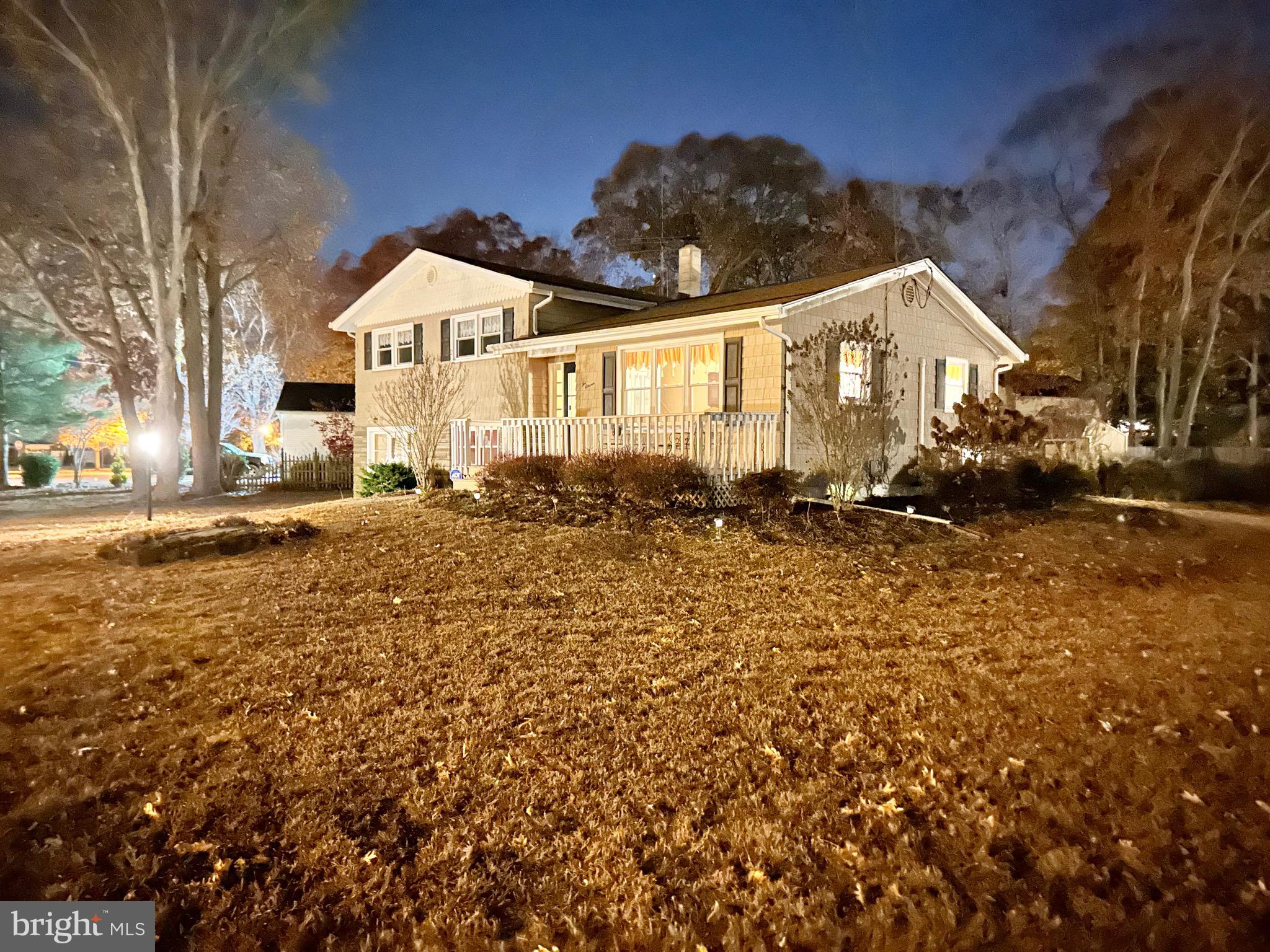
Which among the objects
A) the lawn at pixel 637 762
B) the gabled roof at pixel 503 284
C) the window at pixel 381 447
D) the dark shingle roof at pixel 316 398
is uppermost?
the gabled roof at pixel 503 284

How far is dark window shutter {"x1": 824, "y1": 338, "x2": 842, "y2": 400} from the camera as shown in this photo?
44.0ft

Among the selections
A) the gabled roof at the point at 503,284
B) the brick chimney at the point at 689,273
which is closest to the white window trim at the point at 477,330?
the gabled roof at the point at 503,284

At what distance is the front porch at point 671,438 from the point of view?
11.7 m

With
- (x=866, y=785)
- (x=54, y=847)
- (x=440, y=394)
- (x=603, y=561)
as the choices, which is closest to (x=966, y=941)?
(x=866, y=785)

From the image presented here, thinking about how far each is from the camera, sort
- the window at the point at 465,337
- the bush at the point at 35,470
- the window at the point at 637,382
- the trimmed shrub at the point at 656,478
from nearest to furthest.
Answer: the trimmed shrub at the point at 656,478 → the window at the point at 637,382 → the window at the point at 465,337 → the bush at the point at 35,470

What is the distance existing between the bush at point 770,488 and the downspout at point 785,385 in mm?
2011

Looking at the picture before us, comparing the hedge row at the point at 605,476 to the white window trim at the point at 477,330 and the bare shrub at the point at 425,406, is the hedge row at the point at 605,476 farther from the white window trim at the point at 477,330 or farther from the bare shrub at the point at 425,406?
the white window trim at the point at 477,330

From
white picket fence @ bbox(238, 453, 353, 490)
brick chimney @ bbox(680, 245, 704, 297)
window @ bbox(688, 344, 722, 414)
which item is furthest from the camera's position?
white picket fence @ bbox(238, 453, 353, 490)

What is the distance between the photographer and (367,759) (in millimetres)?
4039

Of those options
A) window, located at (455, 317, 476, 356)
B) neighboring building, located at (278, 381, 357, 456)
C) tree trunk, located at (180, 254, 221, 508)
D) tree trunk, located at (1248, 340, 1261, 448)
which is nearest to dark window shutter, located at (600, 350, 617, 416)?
window, located at (455, 317, 476, 356)

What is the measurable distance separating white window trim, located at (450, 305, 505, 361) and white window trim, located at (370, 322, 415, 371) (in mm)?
1390

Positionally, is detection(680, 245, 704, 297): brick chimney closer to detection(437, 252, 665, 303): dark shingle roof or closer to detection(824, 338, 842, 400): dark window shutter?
detection(437, 252, 665, 303): dark shingle roof

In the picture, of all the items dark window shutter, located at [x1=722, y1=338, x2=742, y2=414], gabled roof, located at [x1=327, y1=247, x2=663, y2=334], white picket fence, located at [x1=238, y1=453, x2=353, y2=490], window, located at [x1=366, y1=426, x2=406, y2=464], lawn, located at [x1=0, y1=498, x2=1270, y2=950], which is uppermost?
gabled roof, located at [x1=327, y1=247, x2=663, y2=334]

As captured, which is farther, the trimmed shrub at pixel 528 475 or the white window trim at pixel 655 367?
the white window trim at pixel 655 367
